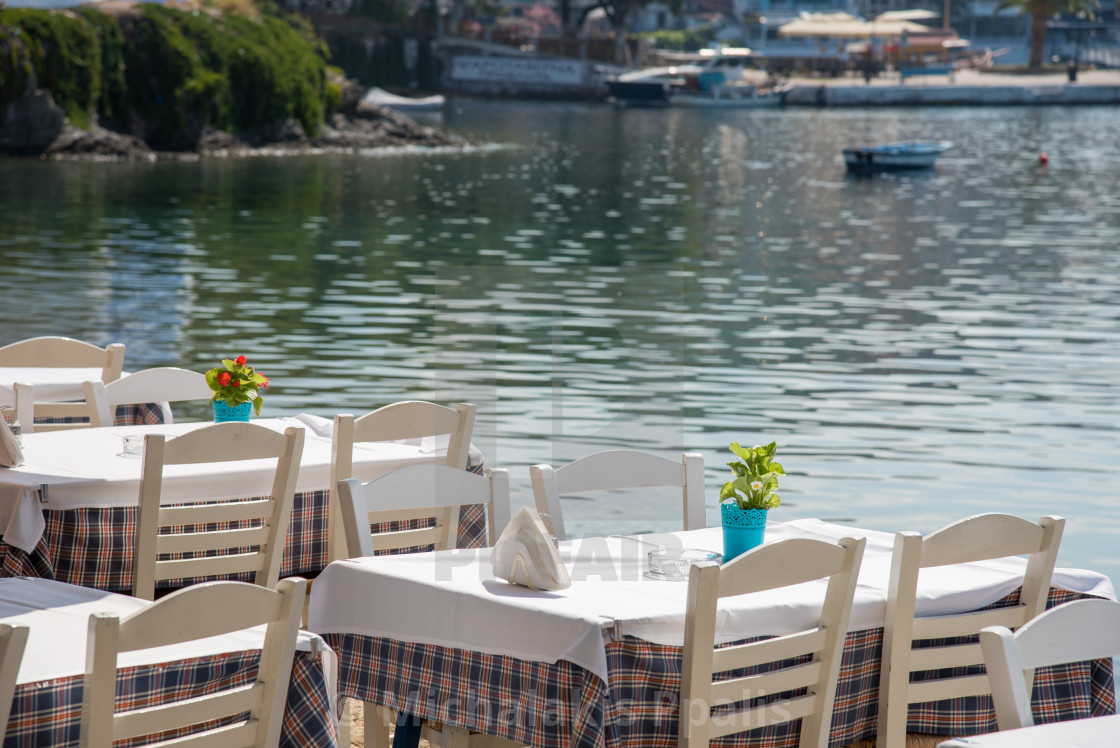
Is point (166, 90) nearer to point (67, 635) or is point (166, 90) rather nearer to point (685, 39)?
point (67, 635)

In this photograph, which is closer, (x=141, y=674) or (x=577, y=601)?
(x=141, y=674)

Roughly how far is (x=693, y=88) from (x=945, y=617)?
78534 millimetres

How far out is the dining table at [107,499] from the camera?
15.8ft

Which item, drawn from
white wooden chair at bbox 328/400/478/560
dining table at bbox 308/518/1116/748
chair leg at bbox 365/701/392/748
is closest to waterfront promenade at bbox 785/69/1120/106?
white wooden chair at bbox 328/400/478/560

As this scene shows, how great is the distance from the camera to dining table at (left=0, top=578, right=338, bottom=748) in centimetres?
295

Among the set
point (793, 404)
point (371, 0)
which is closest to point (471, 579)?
point (793, 404)

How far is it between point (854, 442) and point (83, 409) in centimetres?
544

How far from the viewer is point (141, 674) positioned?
3078 mm

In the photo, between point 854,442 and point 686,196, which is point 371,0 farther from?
point 854,442

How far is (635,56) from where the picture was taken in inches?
3561

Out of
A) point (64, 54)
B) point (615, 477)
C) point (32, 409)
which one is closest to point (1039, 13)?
point (64, 54)

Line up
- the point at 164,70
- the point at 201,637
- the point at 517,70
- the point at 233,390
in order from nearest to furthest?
the point at 201,637, the point at 233,390, the point at 164,70, the point at 517,70

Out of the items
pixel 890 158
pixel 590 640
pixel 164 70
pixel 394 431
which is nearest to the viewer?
pixel 590 640

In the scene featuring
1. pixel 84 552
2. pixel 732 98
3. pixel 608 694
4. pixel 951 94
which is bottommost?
pixel 84 552
